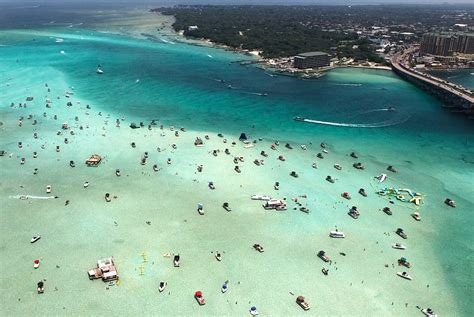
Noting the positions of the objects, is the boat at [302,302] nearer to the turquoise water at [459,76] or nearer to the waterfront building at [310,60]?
the waterfront building at [310,60]

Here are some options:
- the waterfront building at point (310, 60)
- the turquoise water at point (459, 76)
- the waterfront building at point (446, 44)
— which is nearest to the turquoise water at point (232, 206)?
the waterfront building at point (310, 60)

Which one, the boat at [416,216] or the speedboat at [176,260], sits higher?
the speedboat at [176,260]

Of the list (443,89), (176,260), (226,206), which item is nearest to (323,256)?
(226,206)

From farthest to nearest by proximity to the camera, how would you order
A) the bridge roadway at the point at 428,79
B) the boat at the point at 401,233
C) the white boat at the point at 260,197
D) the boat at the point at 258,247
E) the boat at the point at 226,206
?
1. the bridge roadway at the point at 428,79
2. the white boat at the point at 260,197
3. the boat at the point at 226,206
4. the boat at the point at 401,233
5. the boat at the point at 258,247

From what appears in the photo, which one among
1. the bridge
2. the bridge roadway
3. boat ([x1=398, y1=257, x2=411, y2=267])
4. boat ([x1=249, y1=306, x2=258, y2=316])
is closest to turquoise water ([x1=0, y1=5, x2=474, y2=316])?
boat ([x1=249, y1=306, x2=258, y2=316])

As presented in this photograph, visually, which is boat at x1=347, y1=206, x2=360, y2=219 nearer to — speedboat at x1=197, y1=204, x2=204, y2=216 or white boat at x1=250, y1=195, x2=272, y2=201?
white boat at x1=250, y1=195, x2=272, y2=201

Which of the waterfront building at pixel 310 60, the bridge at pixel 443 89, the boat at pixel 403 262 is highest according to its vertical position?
the waterfront building at pixel 310 60
